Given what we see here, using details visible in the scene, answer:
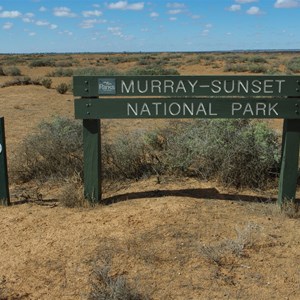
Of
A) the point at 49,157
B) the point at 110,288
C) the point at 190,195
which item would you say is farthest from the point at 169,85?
the point at 49,157

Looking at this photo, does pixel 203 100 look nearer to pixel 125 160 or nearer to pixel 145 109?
pixel 145 109

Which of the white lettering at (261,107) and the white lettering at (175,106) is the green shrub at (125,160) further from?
the white lettering at (261,107)

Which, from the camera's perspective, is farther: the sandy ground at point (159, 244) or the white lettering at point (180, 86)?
the white lettering at point (180, 86)

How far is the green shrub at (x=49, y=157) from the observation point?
6.80 metres

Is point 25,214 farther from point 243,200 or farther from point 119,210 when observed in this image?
point 243,200

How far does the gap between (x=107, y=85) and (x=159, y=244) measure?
1986 millimetres

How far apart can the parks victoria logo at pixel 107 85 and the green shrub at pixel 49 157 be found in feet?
5.61

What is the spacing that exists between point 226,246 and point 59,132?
4.09 meters

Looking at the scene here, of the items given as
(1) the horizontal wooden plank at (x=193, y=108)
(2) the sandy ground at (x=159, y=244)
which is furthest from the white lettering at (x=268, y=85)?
(2) the sandy ground at (x=159, y=244)

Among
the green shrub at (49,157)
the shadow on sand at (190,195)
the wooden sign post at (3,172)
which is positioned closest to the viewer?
the wooden sign post at (3,172)

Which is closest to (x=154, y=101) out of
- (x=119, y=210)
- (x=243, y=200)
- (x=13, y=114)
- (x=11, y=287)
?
(x=119, y=210)

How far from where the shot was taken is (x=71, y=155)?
6.86 m

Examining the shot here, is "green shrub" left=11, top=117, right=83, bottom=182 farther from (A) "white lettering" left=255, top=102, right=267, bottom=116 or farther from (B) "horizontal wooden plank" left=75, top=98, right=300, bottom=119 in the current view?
(A) "white lettering" left=255, top=102, right=267, bottom=116

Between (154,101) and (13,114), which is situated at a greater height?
(154,101)
